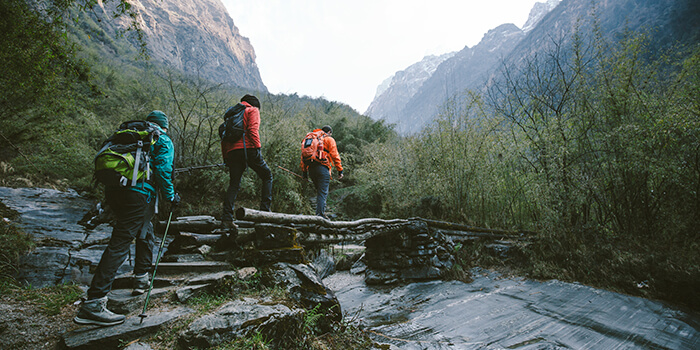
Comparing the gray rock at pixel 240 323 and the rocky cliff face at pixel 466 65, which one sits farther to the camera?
the rocky cliff face at pixel 466 65

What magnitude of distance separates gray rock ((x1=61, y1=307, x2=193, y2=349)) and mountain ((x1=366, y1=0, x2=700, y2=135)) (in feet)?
21.6

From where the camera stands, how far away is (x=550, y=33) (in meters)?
5.45

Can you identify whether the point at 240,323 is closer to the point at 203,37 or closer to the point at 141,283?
the point at 141,283

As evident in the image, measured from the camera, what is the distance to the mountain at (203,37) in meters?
38.8

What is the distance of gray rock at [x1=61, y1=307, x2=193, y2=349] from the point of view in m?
1.71

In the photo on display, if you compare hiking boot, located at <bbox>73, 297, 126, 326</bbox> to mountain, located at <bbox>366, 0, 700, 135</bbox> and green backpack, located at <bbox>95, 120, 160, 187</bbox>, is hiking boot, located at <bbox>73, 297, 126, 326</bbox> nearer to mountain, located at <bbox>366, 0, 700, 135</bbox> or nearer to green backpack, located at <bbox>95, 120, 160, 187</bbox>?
green backpack, located at <bbox>95, 120, 160, 187</bbox>

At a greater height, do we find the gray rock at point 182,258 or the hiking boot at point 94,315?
the hiking boot at point 94,315

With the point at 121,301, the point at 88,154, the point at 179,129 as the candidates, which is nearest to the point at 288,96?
the point at 179,129

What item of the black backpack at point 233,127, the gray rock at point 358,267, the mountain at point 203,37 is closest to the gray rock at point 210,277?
the black backpack at point 233,127

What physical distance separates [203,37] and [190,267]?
67974mm

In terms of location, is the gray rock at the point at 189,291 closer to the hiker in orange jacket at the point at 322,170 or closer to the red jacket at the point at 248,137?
the red jacket at the point at 248,137

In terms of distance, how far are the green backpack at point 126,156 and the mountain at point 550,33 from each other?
6133mm

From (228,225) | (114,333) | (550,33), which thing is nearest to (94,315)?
(114,333)

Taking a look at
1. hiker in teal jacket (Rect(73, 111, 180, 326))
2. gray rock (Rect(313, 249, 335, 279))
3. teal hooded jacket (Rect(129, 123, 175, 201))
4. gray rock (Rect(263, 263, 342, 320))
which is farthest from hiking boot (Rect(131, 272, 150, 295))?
gray rock (Rect(313, 249, 335, 279))
